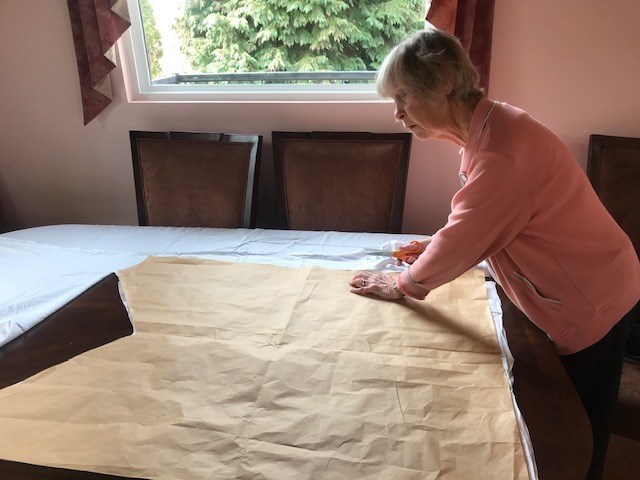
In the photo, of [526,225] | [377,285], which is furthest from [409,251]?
[526,225]

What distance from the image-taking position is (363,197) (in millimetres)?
1829

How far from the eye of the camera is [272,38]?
2.04 meters

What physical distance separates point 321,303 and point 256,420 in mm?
404

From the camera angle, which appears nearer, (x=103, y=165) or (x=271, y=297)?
(x=271, y=297)

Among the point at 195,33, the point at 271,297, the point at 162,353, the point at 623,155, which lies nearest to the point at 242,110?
the point at 195,33

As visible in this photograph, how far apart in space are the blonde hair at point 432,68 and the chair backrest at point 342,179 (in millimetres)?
731

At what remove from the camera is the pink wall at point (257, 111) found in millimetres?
1699

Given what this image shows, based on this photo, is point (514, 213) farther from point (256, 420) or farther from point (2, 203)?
point (2, 203)

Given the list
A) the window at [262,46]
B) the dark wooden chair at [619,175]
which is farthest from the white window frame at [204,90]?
the dark wooden chair at [619,175]

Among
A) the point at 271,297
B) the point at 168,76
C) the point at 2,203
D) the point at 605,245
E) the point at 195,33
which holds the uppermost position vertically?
the point at 195,33

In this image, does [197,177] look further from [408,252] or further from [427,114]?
[427,114]

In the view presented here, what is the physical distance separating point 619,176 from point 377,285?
1.06 meters

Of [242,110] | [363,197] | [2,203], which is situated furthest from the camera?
[2,203]

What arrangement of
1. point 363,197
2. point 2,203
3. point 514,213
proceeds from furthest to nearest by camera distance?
1. point 2,203
2. point 363,197
3. point 514,213
